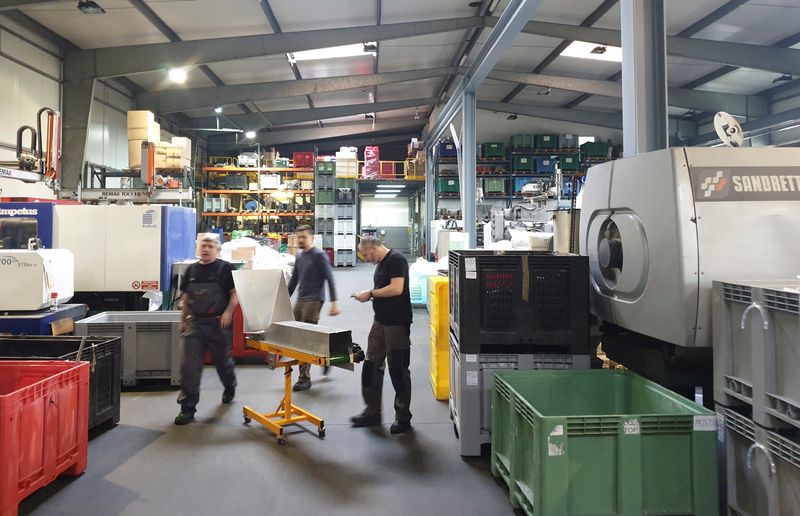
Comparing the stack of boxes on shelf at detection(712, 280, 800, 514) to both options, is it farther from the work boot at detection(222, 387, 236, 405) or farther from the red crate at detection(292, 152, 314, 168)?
the red crate at detection(292, 152, 314, 168)

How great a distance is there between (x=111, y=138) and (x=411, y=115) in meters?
10.5

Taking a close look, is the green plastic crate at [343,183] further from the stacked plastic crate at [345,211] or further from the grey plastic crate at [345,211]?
the grey plastic crate at [345,211]

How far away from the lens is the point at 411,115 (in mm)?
18141

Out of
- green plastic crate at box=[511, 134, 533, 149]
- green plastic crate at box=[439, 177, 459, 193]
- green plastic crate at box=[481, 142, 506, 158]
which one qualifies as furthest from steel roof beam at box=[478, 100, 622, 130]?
green plastic crate at box=[439, 177, 459, 193]

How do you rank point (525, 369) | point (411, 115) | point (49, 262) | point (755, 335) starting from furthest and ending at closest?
point (411, 115), point (49, 262), point (525, 369), point (755, 335)

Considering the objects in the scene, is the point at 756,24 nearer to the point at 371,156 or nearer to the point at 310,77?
the point at 310,77

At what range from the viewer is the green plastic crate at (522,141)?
1577cm

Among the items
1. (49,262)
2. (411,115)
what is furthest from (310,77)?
(49,262)

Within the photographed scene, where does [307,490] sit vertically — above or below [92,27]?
below

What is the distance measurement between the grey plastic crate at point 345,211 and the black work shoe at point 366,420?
1240cm

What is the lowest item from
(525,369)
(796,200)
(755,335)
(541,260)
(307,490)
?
(307,490)

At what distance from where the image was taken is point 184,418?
12.5ft

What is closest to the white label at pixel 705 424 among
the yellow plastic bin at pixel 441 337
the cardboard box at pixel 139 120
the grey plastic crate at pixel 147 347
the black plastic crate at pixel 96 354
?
the yellow plastic bin at pixel 441 337

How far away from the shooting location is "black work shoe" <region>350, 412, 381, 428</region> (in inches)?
150
